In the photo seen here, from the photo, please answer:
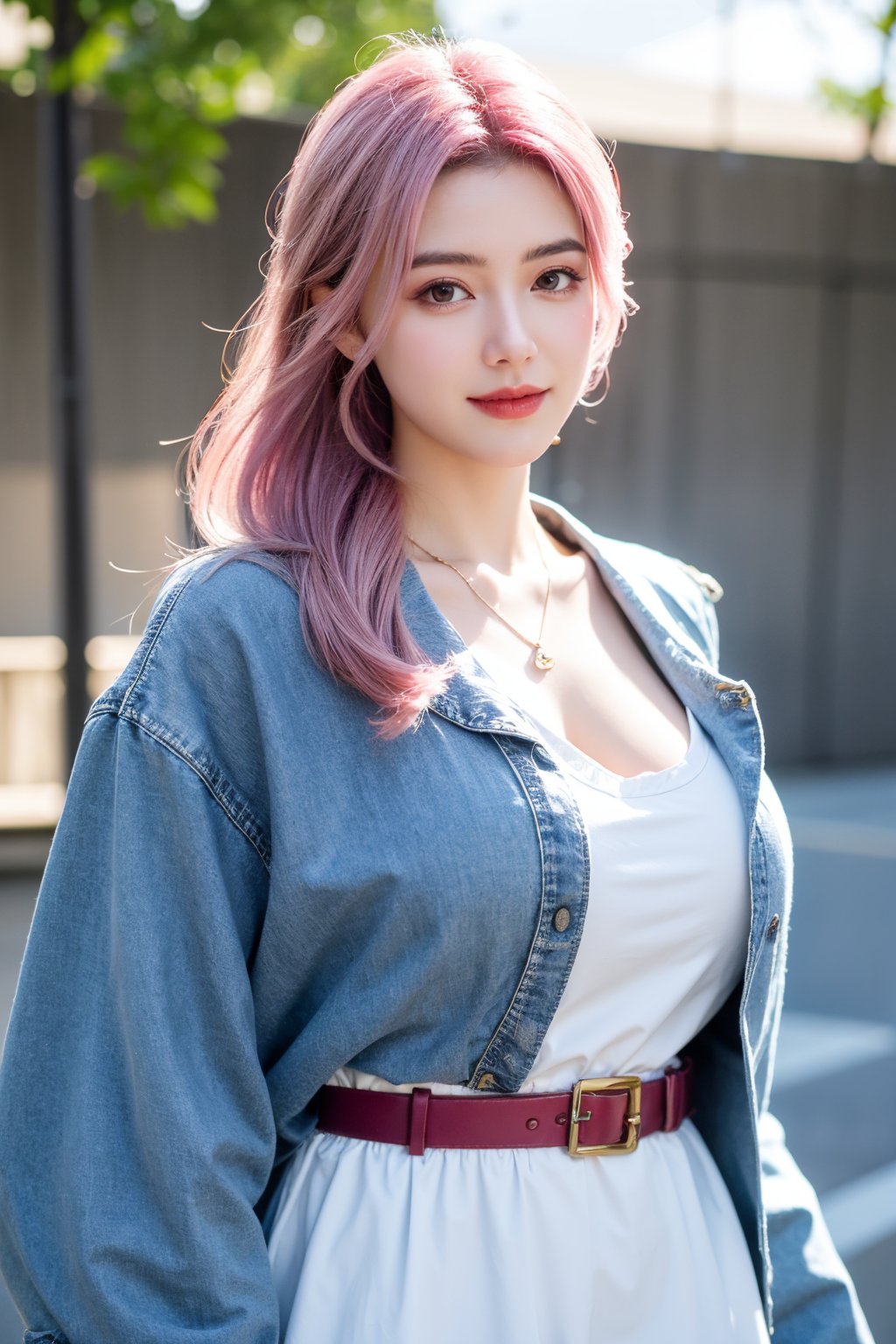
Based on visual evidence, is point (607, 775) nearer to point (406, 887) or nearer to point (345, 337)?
point (406, 887)

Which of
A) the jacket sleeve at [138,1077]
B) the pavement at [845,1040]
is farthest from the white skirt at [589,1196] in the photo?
the pavement at [845,1040]

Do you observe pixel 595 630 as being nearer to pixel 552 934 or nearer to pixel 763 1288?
pixel 552 934

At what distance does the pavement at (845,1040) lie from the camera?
109 inches

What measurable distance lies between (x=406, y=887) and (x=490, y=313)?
592 mm

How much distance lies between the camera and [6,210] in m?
→ 5.49

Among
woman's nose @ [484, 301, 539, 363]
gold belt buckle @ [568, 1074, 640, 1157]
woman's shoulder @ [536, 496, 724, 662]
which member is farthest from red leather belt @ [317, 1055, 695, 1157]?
woman's nose @ [484, 301, 539, 363]

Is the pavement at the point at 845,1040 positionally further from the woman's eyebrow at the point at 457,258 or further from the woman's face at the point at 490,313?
the woman's eyebrow at the point at 457,258

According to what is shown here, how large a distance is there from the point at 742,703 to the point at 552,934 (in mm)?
462

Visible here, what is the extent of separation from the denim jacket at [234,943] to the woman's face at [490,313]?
26 cm

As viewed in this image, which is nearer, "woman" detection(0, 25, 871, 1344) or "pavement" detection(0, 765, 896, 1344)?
"woman" detection(0, 25, 871, 1344)

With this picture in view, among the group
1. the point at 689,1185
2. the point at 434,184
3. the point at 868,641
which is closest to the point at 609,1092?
the point at 689,1185

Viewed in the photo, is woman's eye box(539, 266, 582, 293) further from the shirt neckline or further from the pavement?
the pavement

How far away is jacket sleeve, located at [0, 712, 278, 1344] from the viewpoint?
1284 mm

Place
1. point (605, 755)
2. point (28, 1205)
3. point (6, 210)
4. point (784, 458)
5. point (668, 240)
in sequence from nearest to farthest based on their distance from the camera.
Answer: point (28, 1205) < point (605, 755) < point (6, 210) < point (668, 240) < point (784, 458)
